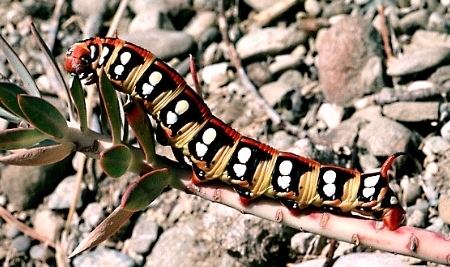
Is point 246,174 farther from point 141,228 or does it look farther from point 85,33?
point 85,33

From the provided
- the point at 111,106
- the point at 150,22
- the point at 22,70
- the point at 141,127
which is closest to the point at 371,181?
the point at 141,127

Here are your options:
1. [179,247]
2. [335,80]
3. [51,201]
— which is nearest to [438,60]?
[335,80]

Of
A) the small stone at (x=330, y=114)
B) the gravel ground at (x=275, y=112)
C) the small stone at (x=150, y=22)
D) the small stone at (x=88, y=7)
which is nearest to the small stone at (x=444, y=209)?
the gravel ground at (x=275, y=112)

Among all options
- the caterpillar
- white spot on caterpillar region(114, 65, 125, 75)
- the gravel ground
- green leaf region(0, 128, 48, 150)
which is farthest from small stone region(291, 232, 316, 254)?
green leaf region(0, 128, 48, 150)

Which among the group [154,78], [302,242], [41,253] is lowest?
[41,253]

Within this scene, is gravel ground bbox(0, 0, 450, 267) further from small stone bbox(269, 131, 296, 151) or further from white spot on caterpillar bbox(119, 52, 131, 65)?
white spot on caterpillar bbox(119, 52, 131, 65)

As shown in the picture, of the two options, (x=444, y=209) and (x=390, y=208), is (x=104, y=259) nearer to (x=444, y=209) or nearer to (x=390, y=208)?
(x=444, y=209)
